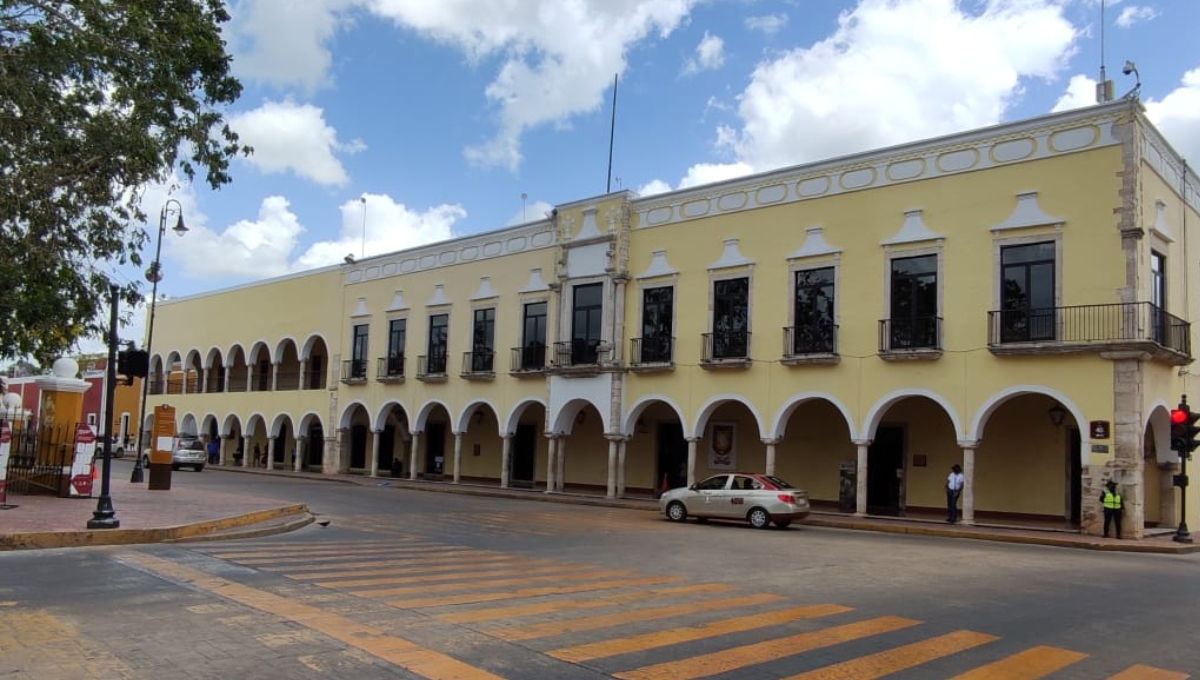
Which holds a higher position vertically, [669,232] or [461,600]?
[669,232]

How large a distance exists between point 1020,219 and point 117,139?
20100 mm

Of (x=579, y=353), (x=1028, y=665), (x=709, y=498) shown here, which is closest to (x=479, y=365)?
(x=579, y=353)

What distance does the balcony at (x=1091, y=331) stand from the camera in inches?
826

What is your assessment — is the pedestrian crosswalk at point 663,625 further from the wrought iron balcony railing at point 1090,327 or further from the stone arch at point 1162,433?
the stone arch at point 1162,433

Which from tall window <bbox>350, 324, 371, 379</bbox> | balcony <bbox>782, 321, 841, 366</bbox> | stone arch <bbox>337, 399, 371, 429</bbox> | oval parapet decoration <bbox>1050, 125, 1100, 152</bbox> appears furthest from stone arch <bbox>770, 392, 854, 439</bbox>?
stone arch <bbox>337, 399, 371, 429</bbox>

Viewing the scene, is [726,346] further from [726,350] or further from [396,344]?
[396,344]

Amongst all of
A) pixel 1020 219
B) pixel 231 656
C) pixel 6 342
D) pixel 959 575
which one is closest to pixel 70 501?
pixel 6 342

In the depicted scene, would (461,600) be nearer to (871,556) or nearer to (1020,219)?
(871,556)

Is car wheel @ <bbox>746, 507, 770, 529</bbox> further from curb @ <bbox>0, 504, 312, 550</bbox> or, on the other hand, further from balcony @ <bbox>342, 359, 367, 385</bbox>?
balcony @ <bbox>342, 359, 367, 385</bbox>

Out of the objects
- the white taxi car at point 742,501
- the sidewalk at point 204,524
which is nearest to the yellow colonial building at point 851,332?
the sidewalk at point 204,524

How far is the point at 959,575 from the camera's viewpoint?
1316cm

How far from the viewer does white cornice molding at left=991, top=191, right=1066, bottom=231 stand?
22.6 metres

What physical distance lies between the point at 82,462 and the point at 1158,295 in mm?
25500

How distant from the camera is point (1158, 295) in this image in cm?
2286
